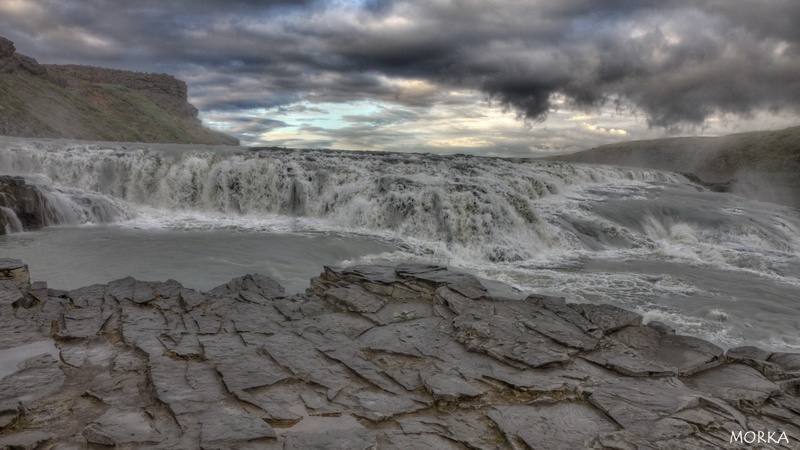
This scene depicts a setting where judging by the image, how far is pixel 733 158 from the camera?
2822 inches

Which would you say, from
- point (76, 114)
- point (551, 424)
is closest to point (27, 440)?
point (551, 424)

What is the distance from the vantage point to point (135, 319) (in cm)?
636

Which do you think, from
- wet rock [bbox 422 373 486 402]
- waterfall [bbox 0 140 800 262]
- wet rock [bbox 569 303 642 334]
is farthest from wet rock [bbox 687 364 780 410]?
waterfall [bbox 0 140 800 262]

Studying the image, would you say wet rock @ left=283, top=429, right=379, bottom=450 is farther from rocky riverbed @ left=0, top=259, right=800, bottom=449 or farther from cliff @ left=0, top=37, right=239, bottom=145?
cliff @ left=0, top=37, right=239, bottom=145

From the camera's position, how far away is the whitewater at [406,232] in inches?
440

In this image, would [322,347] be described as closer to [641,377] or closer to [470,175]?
[641,377]

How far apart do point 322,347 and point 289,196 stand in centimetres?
1585

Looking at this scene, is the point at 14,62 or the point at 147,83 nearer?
the point at 14,62

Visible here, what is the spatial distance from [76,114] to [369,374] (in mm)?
93122

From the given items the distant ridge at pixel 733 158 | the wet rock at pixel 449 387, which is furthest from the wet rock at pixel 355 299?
the distant ridge at pixel 733 158

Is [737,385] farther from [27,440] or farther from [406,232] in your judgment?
[406,232]

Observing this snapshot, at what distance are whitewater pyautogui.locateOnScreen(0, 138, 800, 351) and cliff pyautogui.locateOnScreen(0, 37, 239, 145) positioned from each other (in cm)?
5056

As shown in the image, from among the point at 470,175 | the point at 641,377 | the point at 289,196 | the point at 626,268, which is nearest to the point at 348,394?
the point at 641,377

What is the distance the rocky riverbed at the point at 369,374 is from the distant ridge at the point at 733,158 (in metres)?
44.5
